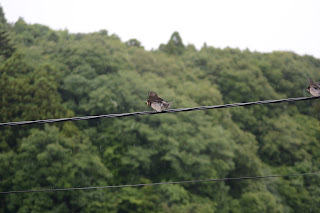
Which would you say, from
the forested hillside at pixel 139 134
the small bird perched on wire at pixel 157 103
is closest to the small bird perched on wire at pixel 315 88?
the small bird perched on wire at pixel 157 103

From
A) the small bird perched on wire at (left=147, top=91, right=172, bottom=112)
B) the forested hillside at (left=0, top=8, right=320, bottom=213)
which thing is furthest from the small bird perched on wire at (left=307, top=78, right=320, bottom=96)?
the forested hillside at (left=0, top=8, right=320, bottom=213)

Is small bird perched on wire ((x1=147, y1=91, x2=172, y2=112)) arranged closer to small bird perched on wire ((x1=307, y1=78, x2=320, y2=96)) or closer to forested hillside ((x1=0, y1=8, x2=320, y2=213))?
small bird perched on wire ((x1=307, y1=78, x2=320, y2=96))

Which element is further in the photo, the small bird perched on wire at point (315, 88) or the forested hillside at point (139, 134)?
the forested hillside at point (139, 134)

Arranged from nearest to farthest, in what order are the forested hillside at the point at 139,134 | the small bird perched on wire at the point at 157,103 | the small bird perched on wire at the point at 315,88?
1. the small bird perched on wire at the point at 315,88
2. the small bird perched on wire at the point at 157,103
3. the forested hillside at the point at 139,134

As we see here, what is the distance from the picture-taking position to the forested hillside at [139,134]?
23141 mm

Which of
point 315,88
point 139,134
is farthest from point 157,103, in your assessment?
point 139,134

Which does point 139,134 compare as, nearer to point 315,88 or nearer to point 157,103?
point 157,103

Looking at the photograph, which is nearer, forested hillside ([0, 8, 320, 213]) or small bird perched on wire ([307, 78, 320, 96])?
small bird perched on wire ([307, 78, 320, 96])

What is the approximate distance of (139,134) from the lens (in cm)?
2806

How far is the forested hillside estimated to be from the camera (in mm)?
23141

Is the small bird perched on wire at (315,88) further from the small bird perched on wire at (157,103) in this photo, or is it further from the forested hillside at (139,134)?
the forested hillside at (139,134)

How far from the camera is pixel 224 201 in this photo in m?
25.6

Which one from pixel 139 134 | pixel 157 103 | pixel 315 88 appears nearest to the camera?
pixel 315 88

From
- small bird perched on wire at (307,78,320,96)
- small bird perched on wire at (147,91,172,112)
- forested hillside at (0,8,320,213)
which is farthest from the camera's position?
forested hillside at (0,8,320,213)
